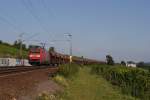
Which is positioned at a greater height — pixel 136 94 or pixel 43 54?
pixel 43 54

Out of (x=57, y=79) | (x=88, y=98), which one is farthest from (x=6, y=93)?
(x=57, y=79)

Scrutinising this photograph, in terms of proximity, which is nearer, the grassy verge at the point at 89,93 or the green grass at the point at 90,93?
the grassy verge at the point at 89,93

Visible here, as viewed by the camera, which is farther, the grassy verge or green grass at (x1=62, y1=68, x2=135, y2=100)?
green grass at (x1=62, y1=68, x2=135, y2=100)

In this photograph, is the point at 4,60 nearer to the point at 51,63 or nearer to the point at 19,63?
the point at 19,63

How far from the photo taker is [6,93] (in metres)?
17.1

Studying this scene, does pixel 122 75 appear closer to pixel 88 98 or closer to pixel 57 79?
pixel 57 79

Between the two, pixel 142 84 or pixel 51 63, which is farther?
pixel 51 63

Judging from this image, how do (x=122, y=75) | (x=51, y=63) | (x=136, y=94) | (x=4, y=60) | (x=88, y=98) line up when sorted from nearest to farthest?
(x=88, y=98) → (x=136, y=94) → (x=122, y=75) → (x=4, y=60) → (x=51, y=63)

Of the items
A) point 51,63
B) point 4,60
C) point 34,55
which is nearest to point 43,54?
point 34,55

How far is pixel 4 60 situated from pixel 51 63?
79.5 feet

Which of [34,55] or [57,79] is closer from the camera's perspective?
[57,79]

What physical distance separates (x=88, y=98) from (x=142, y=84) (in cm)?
1182

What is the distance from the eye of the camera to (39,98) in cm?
1781

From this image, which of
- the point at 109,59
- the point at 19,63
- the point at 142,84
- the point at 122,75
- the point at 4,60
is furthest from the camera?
the point at 109,59
